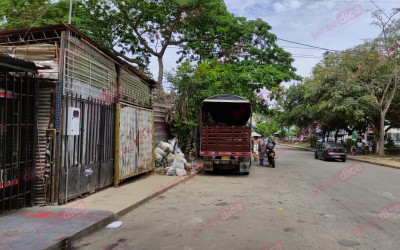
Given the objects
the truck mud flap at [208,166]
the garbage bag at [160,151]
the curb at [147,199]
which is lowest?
the curb at [147,199]

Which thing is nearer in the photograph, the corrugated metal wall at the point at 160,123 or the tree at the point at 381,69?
the corrugated metal wall at the point at 160,123

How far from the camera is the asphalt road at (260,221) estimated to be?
15.0 ft

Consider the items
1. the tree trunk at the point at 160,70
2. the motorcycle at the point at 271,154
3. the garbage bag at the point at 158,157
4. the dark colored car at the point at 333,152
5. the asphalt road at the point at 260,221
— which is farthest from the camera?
the dark colored car at the point at 333,152

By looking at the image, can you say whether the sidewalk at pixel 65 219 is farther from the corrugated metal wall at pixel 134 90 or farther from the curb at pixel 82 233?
the corrugated metal wall at pixel 134 90

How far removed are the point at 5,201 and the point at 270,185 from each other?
794 centimetres

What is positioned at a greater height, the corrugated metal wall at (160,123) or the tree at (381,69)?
the tree at (381,69)

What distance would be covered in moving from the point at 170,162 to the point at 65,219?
8.52 meters

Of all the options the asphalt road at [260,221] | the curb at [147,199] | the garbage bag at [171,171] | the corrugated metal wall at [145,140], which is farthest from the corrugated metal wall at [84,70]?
the garbage bag at [171,171]

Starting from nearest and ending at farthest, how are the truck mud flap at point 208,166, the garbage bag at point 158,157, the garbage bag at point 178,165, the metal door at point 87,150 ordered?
the metal door at point 87,150 → the garbage bag at point 178,165 → the truck mud flap at point 208,166 → the garbage bag at point 158,157

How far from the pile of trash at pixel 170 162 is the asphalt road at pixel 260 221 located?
260 centimetres

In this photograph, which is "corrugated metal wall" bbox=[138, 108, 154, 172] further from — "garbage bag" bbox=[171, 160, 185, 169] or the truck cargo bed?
the truck cargo bed

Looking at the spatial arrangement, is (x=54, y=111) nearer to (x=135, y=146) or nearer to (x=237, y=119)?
(x=135, y=146)

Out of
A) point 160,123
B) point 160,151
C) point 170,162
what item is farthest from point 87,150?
point 160,123

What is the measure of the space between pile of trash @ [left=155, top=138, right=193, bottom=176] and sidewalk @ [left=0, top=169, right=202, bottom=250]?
3.69m
